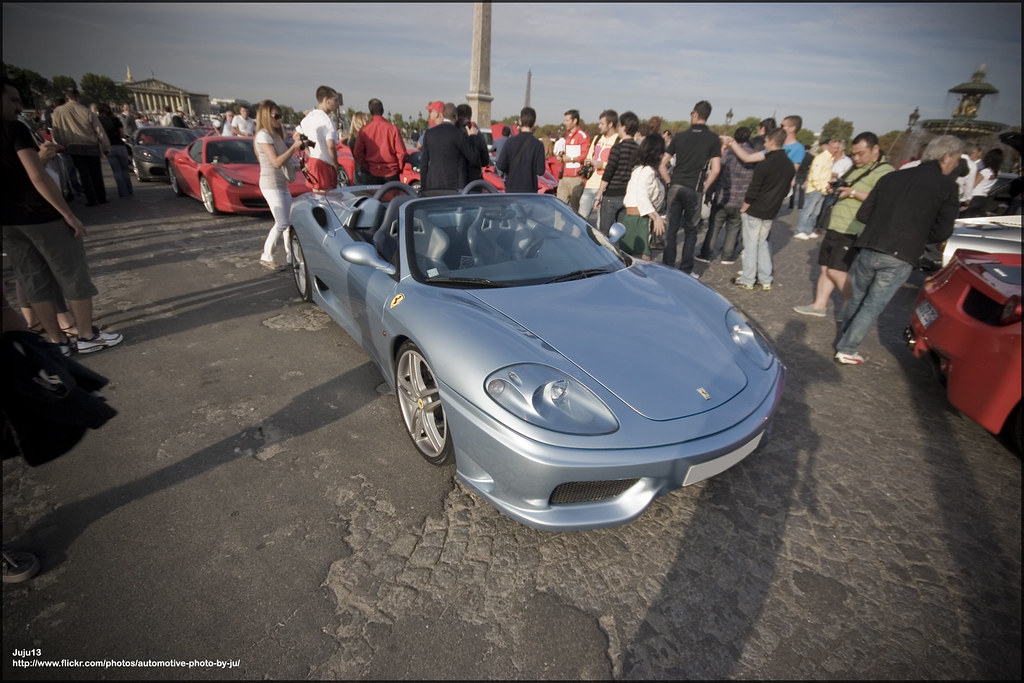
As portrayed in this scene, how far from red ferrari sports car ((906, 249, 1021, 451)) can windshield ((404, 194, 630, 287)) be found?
2088 millimetres

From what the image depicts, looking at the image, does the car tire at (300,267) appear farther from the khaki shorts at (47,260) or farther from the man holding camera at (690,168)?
the man holding camera at (690,168)

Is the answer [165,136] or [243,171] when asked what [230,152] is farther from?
[165,136]

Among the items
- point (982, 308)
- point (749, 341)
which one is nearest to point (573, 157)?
point (982, 308)

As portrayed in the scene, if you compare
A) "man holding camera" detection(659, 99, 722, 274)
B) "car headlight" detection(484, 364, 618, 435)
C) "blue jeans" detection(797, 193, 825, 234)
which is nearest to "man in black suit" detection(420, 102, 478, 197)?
"man holding camera" detection(659, 99, 722, 274)

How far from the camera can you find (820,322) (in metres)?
4.70

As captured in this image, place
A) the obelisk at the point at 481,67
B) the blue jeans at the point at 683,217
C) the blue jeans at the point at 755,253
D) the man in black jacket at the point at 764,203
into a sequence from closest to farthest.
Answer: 1. the man in black jacket at the point at 764,203
2. the blue jeans at the point at 755,253
3. the blue jeans at the point at 683,217
4. the obelisk at the point at 481,67

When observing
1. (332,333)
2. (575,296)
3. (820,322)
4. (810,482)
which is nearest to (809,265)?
(820,322)

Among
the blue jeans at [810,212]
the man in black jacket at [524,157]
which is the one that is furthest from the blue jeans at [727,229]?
the blue jeans at [810,212]

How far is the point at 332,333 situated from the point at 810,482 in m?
3.56

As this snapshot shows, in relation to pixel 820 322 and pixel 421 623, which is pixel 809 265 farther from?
pixel 421 623

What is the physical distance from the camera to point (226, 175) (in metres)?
7.85

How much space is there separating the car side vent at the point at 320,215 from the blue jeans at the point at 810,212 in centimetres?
844

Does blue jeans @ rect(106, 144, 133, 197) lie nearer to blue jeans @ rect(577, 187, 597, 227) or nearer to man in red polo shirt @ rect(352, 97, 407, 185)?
man in red polo shirt @ rect(352, 97, 407, 185)

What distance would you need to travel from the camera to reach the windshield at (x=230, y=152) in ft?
26.9
